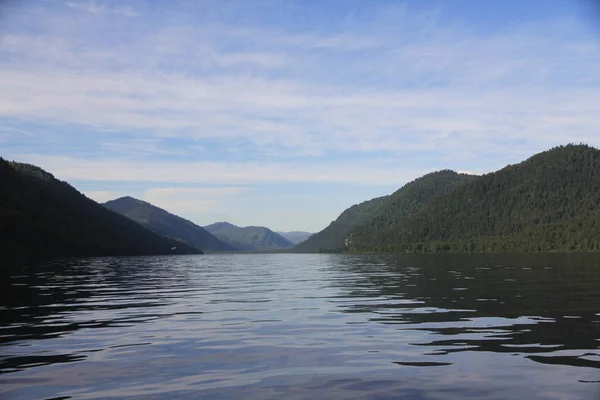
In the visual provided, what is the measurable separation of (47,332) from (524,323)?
20.2m

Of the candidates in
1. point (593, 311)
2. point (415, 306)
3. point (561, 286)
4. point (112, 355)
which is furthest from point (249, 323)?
point (561, 286)

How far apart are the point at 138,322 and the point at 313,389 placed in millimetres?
14921

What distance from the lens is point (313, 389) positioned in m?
14.4

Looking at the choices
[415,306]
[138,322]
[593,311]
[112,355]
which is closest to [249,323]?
[138,322]

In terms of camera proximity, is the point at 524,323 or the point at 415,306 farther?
the point at 415,306

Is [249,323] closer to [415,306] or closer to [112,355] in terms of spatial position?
[112,355]

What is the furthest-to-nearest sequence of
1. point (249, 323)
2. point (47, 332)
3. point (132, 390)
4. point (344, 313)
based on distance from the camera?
1. point (344, 313)
2. point (249, 323)
3. point (47, 332)
4. point (132, 390)

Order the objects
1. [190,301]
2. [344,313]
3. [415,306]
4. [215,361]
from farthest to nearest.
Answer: [190,301]
[415,306]
[344,313]
[215,361]

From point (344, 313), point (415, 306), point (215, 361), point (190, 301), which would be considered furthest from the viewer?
point (190, 301)

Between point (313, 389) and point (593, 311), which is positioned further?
point (593, 311)

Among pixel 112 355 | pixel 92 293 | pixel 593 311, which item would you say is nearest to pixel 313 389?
pixel 112 355

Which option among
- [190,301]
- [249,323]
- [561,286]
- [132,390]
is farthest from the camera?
[561,286]

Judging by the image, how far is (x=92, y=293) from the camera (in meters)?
44.6

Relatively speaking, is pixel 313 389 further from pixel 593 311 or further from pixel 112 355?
pixel 593 311
